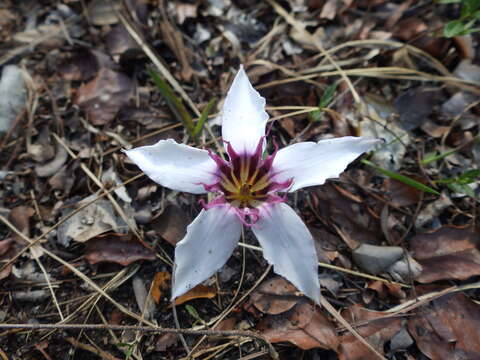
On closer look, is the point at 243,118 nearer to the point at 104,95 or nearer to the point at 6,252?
the point at 104,95

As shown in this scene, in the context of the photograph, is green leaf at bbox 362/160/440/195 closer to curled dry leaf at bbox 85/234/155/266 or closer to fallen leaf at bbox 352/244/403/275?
fallen leaf at bbox 352/244/403/275

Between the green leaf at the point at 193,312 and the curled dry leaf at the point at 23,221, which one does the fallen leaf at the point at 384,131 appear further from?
the curled dry leaf at the point at 23,221

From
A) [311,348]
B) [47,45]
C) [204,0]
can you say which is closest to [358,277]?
[311,348]

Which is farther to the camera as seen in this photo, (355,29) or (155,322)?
(355,29)

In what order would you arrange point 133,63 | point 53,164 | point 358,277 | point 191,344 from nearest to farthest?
point 191,344 < point 358,277 < point 53,164 < point 133,63

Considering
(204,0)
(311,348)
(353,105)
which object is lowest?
(311,348)

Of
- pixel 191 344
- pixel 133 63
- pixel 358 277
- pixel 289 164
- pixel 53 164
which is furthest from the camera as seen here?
pixel 133 63

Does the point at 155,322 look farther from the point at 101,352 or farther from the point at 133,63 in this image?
the point at 133,63

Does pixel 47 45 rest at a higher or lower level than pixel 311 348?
higher
